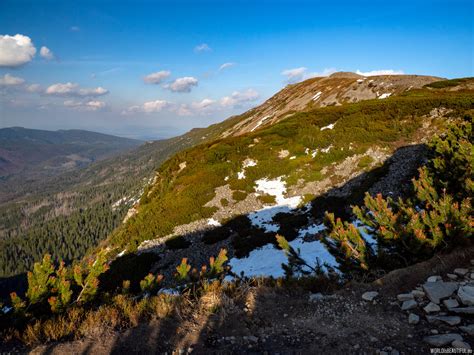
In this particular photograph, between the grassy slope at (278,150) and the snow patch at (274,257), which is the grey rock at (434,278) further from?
the grassy slope at (278,150)

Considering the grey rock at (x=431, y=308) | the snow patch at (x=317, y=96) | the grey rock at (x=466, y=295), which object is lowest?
the grey rock at (x=431, y=308)

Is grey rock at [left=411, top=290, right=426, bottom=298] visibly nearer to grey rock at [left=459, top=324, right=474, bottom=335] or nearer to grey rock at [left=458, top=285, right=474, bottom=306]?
grey rock at [left=458, top=285, right=474, bottom=306]

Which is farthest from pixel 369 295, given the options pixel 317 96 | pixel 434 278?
pixel 317 96

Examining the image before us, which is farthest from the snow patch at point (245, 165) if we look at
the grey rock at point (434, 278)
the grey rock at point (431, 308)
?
the grey rock at point (431, 308)

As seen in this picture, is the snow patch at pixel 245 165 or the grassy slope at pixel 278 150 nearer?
the grassy slope at pixel 278 150

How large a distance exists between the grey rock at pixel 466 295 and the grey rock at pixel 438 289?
0.80 feet

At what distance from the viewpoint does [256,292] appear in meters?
8.41

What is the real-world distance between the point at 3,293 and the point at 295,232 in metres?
156

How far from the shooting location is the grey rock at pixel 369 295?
7263 millimetres

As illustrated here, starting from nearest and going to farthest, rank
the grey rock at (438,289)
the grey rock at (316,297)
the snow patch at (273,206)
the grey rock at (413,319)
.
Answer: the grey rock at (413,319) < the grey rock at (438,289) < the grey rock at (316,297) < the snow patch at (273,206)

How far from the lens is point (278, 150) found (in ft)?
147

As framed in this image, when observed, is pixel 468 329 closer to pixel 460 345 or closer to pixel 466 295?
pixel 460 345

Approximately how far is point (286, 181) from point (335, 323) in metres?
30.0

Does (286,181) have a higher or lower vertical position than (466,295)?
lower
